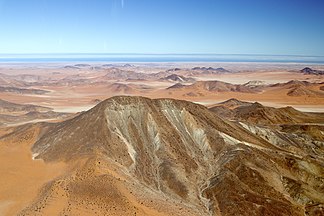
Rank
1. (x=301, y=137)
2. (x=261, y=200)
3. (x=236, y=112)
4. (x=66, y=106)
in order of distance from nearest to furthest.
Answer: (x=261, y=200) < (x=301, y=137) < (x=236, y=112) < (x=66, y=106)

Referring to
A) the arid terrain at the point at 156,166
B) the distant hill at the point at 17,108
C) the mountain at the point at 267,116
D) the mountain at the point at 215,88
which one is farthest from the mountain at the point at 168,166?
the mountain at the point at 215,88

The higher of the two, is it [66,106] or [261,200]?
[261,200]

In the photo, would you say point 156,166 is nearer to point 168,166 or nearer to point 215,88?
point 168,166

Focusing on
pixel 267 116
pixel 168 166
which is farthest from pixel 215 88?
pixel 168 166

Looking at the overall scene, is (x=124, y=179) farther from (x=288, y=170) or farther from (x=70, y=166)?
(x=288, y=170)

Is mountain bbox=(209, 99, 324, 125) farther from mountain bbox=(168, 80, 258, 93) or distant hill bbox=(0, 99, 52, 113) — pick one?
mountain bbox=(168, 80, 258, 93)

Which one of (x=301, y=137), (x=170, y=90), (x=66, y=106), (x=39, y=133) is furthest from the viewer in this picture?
(x=170, y=90)

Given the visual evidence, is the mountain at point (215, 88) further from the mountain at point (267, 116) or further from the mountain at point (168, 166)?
the mountain at point (168, 166)

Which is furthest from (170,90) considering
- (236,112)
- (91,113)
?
(91,113)
